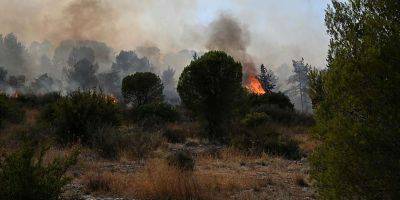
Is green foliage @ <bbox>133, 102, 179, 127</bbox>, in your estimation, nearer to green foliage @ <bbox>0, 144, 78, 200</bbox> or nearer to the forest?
the forest

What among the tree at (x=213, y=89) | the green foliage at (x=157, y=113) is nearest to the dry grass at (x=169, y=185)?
the tree at (x=213, y=89)

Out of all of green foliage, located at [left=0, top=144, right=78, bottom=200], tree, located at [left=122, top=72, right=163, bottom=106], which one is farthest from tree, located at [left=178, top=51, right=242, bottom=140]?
tree, located at [left=122, top=72, right=163, bottom=106]

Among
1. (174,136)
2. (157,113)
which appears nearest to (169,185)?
(174,136)

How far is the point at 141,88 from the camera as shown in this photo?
39250 mm

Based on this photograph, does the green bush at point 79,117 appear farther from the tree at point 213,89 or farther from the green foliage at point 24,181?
the green foliage at point 24,181

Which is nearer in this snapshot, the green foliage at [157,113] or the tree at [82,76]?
the green foliage at [157,113]

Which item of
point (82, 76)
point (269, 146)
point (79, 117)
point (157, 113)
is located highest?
point (82, 76)

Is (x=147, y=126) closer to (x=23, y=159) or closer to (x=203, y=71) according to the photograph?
(x=203, y=71)

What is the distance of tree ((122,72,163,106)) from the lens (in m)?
39.0

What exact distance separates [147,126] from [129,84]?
543 inches

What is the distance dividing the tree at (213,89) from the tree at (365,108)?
16.6 metres

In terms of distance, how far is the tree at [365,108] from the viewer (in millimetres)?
4332

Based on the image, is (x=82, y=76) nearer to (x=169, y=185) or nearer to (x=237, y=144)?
(x=237, y=144)

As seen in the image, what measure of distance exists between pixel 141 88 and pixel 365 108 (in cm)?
3545
